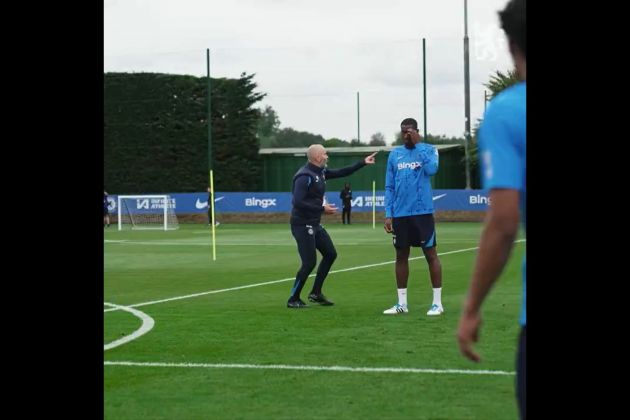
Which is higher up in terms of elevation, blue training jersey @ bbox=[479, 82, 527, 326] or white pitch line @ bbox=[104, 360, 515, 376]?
blue training jersey @ bbox=[479, 82, 527, 326]

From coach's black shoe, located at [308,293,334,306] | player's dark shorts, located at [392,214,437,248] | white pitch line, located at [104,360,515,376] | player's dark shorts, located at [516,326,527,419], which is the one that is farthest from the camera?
coach's black shoe, located at [308,293,334,306]

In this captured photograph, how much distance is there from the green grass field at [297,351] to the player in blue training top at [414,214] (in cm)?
39

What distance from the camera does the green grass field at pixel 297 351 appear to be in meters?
7.40

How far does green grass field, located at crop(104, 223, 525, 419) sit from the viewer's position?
24.3ft

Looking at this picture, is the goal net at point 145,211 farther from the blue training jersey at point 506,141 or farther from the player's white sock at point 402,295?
the blue training jersey at point 506,141

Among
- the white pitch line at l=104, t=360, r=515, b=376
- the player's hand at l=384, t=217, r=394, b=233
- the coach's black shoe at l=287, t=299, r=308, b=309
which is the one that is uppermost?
the player's hand at l=384, t=217, r=394, b=233

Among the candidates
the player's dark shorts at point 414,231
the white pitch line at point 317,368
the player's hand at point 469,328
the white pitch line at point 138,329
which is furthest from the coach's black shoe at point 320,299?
the player's hand at point 469,328

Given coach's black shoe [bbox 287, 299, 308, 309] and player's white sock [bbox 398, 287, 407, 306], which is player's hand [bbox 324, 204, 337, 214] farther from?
player's white sock [bbox 398, 287, 407, 306]

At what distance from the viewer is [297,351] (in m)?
9.70

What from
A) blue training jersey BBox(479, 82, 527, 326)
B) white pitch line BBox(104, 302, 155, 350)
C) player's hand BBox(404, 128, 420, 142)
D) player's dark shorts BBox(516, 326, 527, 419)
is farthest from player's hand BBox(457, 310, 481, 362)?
player's hand BBox(404, 128, 420, 142)

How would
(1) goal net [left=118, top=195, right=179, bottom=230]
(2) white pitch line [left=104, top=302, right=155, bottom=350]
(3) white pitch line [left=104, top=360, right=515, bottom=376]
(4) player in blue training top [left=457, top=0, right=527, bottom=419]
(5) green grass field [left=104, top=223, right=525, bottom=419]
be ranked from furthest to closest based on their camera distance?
(1) goal net [left=118, top=195, right=179, bottom=230], (2) white pitch line [left=104, top=302, right=155, bottom=350], (3) white pitch line [left=104, top=360, right=515, bottom=376], (5) green grass field [left=104, top=223, right=525, bottom=419], (4) player in blue training top [left=457, top=0, right=527, bottom=419]
